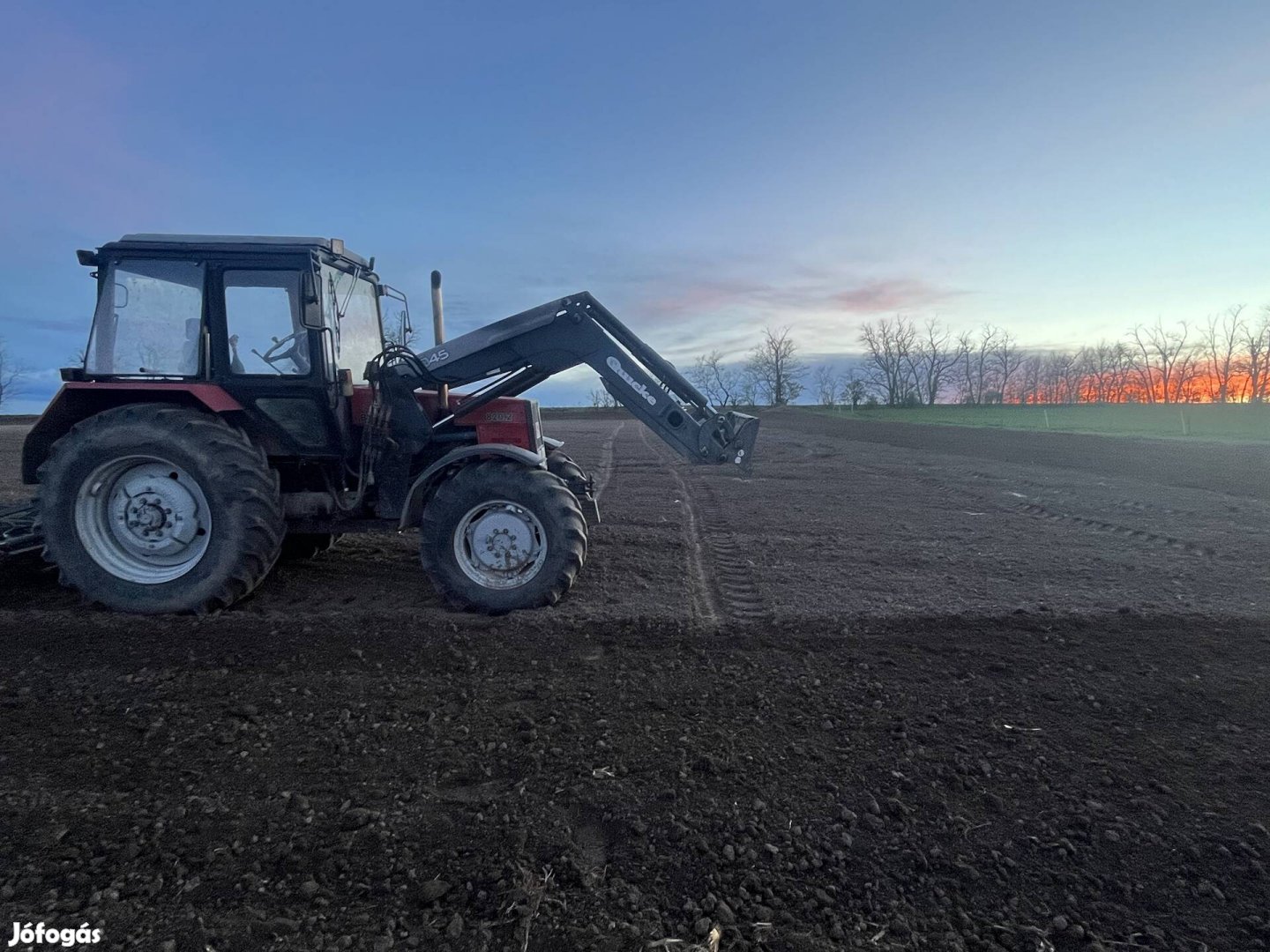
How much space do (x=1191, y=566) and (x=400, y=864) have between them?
7265 mm

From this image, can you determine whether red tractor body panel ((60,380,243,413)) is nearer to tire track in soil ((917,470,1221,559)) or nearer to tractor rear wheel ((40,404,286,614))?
tractor rear wheel ((40,404,286,614))

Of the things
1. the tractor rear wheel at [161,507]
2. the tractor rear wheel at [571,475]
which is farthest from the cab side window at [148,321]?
the tractor rear wheel at [571,475]

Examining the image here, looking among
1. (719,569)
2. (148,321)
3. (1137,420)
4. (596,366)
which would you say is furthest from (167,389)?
(1137,420)

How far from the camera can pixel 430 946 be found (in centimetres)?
216

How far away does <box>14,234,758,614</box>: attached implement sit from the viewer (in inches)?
202

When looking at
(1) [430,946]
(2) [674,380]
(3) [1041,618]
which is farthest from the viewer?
(2) [674,380]

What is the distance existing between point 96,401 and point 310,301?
179 cm

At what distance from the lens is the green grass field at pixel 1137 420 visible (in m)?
29.1

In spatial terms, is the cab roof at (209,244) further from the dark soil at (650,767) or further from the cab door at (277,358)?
the dark soil at (650,767)

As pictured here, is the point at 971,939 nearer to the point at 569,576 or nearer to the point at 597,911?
the point at 597,911

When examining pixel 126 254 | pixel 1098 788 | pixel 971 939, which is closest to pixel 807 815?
pixel 971 939

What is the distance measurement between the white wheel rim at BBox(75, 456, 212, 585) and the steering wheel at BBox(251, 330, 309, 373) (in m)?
1.02

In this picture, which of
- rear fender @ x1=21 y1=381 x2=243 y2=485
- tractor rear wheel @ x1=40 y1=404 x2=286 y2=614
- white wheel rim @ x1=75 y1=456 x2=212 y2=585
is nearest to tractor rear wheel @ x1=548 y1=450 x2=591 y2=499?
tractor rear wheel @ x1=40 y1=404 x2=286 y2=614

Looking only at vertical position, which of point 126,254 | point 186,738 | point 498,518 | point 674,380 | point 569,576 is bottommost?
point 186,738
